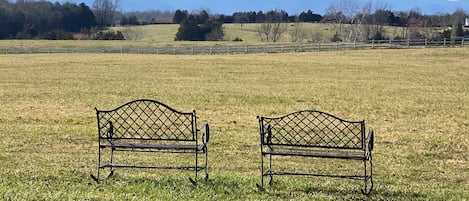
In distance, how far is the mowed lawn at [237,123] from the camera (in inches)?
259

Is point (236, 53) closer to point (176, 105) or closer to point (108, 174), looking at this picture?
point (176, 105)

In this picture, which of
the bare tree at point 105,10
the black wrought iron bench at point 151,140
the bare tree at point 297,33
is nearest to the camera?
the black wrought iron bench at point 151,140

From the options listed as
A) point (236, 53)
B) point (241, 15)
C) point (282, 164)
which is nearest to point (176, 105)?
point (282, 164)

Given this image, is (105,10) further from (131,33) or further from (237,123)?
(237,123)

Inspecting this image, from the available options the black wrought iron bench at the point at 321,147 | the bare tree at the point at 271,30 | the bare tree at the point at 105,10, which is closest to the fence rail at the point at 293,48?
the black wrought iron bench at the point at 321,147

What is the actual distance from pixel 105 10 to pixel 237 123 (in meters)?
128

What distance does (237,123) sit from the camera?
48.0 feet

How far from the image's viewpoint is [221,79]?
2919 cm

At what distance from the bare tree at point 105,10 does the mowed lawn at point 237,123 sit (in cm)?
9993

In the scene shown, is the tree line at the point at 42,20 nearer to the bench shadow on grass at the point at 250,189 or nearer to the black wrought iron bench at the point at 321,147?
the black wrought iron bench at the point at 321,147

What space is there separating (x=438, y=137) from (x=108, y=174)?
7.98 metres

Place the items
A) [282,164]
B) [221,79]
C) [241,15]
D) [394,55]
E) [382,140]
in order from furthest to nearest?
[241,15], [394,55], [221,79], [382,140], [282,164]

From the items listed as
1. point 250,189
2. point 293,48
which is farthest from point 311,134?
point 293,48

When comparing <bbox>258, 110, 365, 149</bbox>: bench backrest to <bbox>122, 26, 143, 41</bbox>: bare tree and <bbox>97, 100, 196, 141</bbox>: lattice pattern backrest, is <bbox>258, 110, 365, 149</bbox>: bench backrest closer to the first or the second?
<bbox>97, 100, 196, 141</bbox>: lattice pattern backrest
